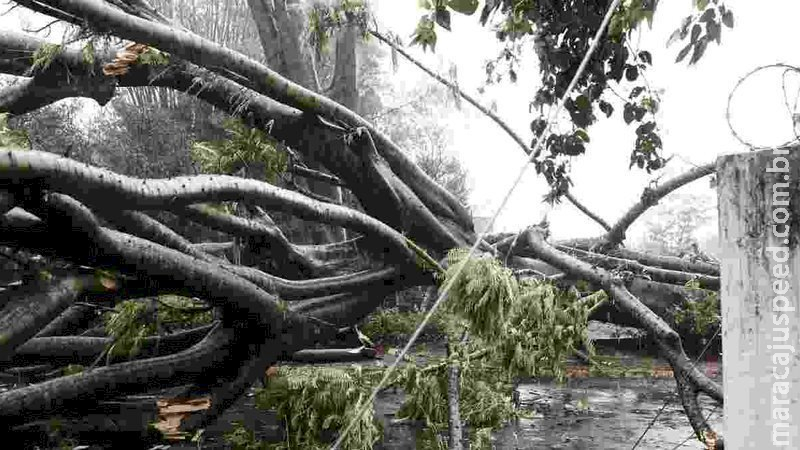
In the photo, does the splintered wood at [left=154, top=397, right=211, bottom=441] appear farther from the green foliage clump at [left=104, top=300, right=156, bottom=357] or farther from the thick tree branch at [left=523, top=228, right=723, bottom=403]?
the thick tree branch at [left=523, top=228, right=723, bottom=403]

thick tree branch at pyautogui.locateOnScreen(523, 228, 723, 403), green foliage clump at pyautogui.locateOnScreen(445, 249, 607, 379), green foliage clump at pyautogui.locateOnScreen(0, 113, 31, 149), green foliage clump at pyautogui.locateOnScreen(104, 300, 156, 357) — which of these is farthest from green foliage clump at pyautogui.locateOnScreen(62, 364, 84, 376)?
thick tree branch at pyautogui.locateOnScreen(523, 228, 723, 403)

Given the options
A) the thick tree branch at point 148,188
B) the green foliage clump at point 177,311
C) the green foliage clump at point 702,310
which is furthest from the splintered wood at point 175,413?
the green foliage clump at point 702,310

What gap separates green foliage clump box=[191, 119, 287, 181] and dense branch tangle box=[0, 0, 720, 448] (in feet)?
0.50

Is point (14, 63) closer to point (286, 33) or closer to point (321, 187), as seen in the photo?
point (321, 187)

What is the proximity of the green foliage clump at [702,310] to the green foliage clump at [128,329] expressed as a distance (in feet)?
15.4

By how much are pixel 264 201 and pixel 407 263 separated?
→ 1.53m

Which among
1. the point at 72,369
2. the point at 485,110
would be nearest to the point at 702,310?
the point at 485,110

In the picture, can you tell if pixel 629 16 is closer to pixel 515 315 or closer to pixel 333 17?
pixel 515 315

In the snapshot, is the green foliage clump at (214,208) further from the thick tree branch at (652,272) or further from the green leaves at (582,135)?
the thick tree branch at (652,272)

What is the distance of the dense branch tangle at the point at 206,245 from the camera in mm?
3719

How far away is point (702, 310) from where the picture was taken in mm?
6492

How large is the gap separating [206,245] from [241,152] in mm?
1061

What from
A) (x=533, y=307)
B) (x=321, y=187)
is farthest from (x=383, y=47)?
(x=533, y=307)

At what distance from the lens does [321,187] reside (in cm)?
891
